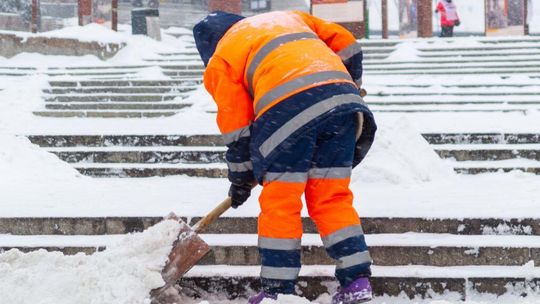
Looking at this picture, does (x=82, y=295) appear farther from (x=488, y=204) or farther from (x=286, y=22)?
(x=488, y=204)

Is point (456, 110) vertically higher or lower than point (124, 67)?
lower

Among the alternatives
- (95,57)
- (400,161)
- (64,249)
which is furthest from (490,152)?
(95,57)

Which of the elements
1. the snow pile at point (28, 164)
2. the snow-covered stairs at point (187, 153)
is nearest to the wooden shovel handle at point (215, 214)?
the snow-covered stairs at point (187, 153)

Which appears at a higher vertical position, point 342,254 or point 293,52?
point 293,52

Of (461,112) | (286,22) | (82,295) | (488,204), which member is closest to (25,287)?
(82,295)

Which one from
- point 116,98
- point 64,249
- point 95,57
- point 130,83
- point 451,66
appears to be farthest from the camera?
point 95,57

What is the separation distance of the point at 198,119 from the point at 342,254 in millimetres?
5116

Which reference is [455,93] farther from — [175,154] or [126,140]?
[126,140]

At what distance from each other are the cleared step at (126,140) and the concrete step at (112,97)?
274 centimetres

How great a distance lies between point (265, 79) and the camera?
346cm

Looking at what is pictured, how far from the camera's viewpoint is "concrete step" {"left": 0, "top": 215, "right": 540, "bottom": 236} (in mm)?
4230

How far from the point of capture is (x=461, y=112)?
27.1ft

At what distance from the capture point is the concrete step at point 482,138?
6516mm

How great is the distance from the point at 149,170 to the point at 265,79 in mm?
3217
